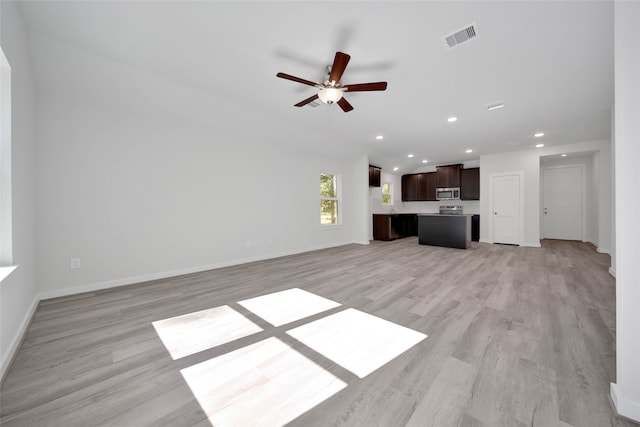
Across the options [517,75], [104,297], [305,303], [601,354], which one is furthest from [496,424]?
[104,297]

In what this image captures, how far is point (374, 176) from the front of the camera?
26.4 ft

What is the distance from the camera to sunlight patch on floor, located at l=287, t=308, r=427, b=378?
175cm

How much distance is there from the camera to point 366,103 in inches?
154

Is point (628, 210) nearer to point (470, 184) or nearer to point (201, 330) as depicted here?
point (201, 330)

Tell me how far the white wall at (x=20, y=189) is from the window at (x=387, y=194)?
854cm

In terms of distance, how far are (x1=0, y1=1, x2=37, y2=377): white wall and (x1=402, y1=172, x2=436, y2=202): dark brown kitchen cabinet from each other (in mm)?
9646

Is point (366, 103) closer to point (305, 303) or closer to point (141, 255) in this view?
point (305, 303)

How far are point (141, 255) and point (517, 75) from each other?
5723 millimetres

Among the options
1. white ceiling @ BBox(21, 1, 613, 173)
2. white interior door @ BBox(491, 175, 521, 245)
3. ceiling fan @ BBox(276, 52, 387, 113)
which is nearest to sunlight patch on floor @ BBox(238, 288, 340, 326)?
ceiling fan @ BBox(276, 52, 387, 113)

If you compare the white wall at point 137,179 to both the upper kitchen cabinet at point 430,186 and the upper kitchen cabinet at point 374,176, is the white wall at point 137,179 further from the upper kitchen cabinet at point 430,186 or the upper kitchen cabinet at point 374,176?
the upper kitchen cabinet at point 430,186

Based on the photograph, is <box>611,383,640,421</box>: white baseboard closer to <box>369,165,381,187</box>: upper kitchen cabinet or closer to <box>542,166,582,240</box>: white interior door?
<box>369,165,381,187</box>: upper kitchen cabinet

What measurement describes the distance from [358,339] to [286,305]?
3.32 ft

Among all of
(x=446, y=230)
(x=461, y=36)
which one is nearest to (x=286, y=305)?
(x=461, y=36)

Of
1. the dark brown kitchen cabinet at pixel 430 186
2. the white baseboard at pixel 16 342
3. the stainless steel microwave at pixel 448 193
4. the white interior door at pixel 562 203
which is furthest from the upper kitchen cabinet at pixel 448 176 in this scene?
the white baseboard at pixel 16 342
